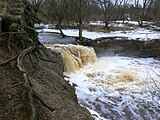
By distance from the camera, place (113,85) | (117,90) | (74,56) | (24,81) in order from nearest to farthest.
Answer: (24,81), (117,90), (113,85), (74,56)

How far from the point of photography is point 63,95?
299 inches

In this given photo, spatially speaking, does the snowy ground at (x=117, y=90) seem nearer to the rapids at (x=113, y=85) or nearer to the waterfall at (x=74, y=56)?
the rapids at (x=113, y=85)

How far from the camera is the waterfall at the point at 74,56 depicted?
46.1 ft

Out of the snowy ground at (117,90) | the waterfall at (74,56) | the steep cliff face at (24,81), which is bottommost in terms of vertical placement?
the snowy ground at (117,90)

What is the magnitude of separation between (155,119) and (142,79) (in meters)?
3.80

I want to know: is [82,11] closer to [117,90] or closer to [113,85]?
[113,85]

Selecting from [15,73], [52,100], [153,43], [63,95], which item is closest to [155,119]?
[63,95]

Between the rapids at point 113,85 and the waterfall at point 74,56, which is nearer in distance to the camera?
the rapids at point 113,85

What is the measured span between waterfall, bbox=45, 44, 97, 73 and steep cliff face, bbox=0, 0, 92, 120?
16.0 feet

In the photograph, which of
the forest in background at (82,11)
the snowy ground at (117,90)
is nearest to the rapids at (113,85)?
the snowy ground at (117,90)

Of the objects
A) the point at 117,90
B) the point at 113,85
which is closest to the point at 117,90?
the point at 117,90

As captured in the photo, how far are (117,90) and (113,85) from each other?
1.74 ft

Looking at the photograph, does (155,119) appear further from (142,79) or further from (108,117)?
(142,79)

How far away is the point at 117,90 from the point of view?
11.7 metres
